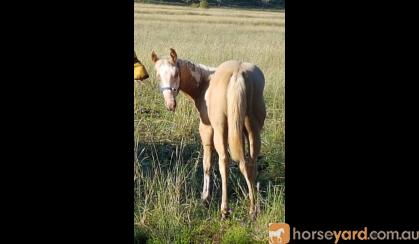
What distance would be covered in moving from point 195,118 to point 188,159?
11.3 inches

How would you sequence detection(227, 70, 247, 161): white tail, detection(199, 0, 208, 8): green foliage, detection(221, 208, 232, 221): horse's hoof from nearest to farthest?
detection(227, 70, 247, 161): white tail → detection(221, 208, 232, 221): horse's hoof → detection(199, 0, 208, 8): green foliage

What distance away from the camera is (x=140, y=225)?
402 cm

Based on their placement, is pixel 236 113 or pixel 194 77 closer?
pixel 236 113

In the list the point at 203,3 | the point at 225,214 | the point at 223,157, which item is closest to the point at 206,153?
the point at 223,157

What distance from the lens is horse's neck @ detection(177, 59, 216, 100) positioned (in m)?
4.04

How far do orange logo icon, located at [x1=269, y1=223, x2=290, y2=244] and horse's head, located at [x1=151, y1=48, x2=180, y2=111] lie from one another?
106 centimetres

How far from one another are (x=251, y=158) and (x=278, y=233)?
0.52m

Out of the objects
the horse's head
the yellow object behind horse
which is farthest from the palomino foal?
the yellow object behind horse

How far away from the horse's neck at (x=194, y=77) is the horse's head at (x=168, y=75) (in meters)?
0.05

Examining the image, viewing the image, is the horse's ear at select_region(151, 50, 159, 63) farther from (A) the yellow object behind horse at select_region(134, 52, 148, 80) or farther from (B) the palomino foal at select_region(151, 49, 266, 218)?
(A) the yellow object behind horse at select_region(134, 52, 148, 80)

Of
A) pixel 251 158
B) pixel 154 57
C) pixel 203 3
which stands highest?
pixel 203 3

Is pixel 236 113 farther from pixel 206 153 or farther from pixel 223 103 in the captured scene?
pixel 206 153

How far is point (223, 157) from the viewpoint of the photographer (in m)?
3.98

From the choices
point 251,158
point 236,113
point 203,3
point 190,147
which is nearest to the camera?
point 236,113
